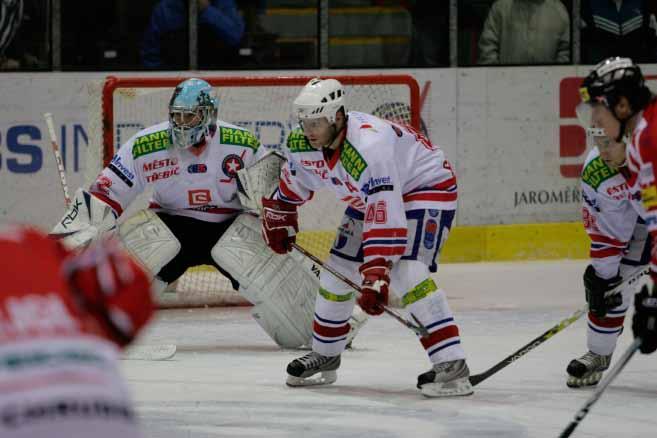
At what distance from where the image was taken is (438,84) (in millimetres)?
7758

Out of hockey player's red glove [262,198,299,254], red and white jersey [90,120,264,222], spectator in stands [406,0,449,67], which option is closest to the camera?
hockey player's red glove [262,198,299,254]

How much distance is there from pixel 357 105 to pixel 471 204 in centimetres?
99

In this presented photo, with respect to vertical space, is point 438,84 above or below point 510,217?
above

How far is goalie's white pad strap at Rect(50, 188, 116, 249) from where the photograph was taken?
5391 millimetres

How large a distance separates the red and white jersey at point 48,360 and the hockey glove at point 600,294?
2.94m

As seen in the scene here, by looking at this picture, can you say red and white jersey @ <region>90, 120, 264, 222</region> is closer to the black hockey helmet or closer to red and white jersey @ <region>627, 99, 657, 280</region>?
the black hockey helmet

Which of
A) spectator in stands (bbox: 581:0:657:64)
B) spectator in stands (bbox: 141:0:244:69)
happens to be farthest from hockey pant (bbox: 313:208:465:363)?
spectator in stands (bbox: 581:0:657:64)

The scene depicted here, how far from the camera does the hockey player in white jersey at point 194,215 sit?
217 inches

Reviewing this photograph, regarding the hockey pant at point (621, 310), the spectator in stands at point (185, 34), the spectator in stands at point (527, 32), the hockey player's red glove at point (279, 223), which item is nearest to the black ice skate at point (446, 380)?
the hockey pant at point (621, 310)

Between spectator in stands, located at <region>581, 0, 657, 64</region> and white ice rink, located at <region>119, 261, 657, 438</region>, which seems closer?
white ice rink, located at <region>119, 261, 657, 438</region>

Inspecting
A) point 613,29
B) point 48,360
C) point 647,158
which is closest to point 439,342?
point 647,158

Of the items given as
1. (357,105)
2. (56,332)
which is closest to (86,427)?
(56,332)

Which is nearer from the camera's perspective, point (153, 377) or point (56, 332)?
point (56, 332)

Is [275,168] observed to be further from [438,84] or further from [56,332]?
[56,332]
